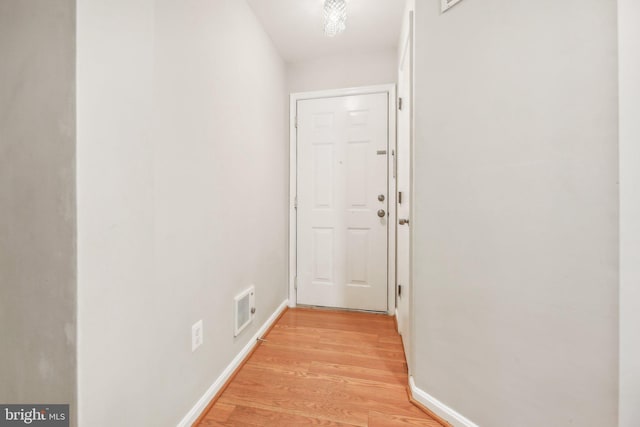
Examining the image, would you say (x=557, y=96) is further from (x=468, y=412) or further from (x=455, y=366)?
(x=468, y=412)

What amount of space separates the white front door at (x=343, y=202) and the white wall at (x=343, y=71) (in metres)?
0.14

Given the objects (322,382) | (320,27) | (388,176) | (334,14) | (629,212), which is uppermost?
(320,27)

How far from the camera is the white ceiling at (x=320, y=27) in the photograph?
1868 mm

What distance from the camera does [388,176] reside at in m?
2.41

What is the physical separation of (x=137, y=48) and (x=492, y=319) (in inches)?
66.6

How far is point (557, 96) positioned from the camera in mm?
922

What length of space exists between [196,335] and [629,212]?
1.68 meters

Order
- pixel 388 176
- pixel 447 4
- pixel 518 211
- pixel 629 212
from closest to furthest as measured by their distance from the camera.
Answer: pixel 629 212
pixel 518 211
pixel 447 4
pixel 388 176

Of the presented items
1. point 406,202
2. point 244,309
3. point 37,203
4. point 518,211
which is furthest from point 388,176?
point 37,203

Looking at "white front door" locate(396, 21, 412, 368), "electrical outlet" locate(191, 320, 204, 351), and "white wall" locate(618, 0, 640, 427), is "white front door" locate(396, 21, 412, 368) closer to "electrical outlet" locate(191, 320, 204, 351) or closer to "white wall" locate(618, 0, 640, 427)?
"white wall" locate(618, 0, 640, 427)

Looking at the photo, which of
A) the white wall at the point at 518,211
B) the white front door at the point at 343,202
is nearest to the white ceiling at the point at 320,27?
the white front door at the point at 343,202

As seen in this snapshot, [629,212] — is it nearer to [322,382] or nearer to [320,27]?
[322,382]

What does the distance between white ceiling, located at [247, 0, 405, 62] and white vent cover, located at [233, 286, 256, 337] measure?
198 centimetres

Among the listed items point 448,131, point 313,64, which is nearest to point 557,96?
point 448,131
